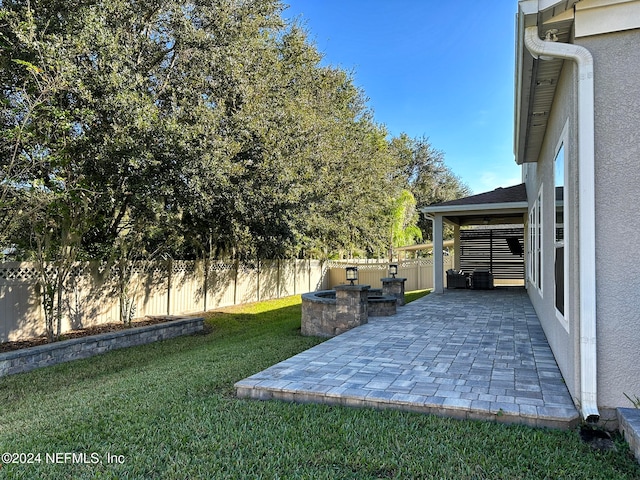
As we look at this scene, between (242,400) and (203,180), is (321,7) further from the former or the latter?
(242,400)

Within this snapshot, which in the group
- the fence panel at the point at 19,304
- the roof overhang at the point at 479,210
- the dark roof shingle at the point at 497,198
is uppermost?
the dark roof shingle at the point at 497,198

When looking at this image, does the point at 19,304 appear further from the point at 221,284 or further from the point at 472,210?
the point at 472,210

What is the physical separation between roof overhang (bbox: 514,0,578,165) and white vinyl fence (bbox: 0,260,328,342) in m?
8.30

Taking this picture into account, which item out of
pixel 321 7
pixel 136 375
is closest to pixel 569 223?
pixel 136 375

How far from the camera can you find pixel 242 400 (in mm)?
4168

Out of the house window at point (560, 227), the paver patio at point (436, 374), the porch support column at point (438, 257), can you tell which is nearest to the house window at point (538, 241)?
the paver patio at point (436, 374)

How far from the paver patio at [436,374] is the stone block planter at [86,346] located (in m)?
3.77

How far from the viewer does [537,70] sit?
4.32 metres

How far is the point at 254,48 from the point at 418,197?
893 inches

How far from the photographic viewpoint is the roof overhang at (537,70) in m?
3.37

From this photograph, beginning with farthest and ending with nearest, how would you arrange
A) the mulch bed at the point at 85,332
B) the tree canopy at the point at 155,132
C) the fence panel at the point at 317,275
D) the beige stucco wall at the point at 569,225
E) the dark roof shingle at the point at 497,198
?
the fence panel at the point at 317,275 < the dark roof shingle at the point at 497,198 < the mulch bed at the point at 85,332 < the tree canopy at the point at 155,132 < the beige stucco wall at the point at 569,225

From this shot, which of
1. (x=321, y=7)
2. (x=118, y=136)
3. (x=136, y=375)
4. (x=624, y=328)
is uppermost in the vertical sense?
(x=321, y=7)

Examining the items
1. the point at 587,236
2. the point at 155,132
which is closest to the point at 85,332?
the point at 155,132

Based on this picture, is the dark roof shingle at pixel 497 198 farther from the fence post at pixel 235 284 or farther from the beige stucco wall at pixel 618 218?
the beige stucco wall at pixel 618 218
